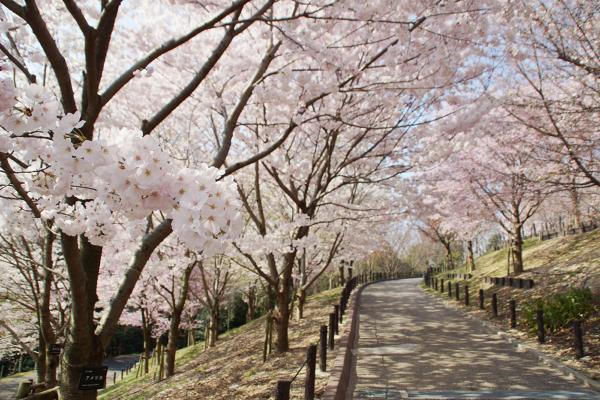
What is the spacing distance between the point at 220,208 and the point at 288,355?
28.2 feet

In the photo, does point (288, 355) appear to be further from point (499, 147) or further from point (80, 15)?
point (499, 147)

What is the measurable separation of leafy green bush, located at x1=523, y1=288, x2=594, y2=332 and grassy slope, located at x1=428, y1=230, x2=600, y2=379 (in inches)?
9.9

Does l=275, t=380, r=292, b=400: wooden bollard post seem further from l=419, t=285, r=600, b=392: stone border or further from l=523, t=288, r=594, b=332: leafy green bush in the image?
l=523, t=288, r=594, b=332: leafy green bush

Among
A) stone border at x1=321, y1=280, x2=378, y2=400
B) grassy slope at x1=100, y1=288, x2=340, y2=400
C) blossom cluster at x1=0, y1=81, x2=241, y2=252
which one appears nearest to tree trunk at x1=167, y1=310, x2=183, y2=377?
grassy slope at x1=100, y1=288, x2=340, y2=400

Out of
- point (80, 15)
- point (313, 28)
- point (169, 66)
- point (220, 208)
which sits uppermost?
point (169, 66)

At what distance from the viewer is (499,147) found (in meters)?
17.0

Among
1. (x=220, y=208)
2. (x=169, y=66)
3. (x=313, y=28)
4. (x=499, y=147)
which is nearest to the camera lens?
(x=220, y=208)

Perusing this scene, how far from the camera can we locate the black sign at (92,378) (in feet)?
13.2

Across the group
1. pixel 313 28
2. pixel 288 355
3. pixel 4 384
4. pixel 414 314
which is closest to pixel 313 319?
pixel 414 314

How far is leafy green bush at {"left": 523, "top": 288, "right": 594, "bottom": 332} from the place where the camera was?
386 inches

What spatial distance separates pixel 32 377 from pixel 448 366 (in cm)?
2890

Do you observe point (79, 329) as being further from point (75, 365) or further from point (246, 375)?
point (246, 375)

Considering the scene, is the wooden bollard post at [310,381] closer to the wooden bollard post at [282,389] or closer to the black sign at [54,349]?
A: the wooden bollard post at [282,389]

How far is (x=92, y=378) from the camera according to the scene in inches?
160
